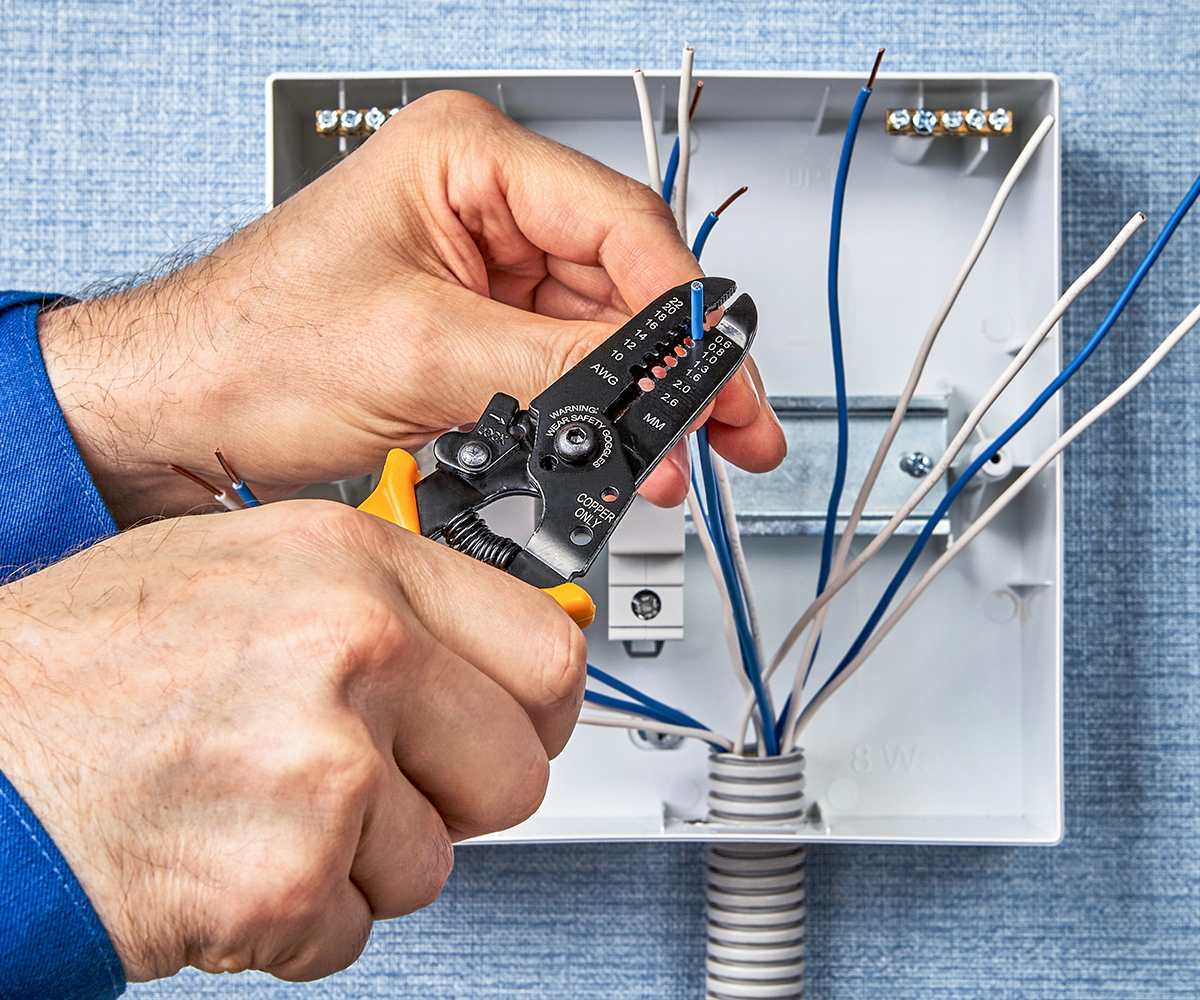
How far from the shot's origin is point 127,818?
11.7 inches

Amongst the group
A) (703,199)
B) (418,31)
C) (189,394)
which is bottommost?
(189,394)

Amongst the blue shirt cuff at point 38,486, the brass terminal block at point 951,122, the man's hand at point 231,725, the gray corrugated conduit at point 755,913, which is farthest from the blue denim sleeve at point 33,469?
the brass terminal block at point 951,122

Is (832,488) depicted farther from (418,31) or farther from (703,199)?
(418,31)

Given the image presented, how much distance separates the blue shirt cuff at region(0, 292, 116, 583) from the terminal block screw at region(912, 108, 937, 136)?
21.6 inches

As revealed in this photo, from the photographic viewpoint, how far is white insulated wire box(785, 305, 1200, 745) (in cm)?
56

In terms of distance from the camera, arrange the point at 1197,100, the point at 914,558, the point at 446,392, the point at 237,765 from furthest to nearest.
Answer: the point at 1197,100 < the point at 914,558 < the point at 446,392 < the point at 237,765

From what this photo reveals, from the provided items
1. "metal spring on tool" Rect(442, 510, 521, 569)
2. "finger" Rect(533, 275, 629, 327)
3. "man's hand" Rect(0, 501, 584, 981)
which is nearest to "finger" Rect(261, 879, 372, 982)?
"man's hand" Rect(0, 501, 584, 981)

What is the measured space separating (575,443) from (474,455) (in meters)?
0.04

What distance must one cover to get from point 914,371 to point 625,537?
0.20 meters

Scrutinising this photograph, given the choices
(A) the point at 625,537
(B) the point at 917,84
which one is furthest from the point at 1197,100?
(A) the point at 625,537

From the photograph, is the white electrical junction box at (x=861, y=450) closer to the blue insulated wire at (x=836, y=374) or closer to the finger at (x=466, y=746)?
the blue insulated wire at (x=836, y=374)

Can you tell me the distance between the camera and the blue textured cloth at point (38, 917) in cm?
29

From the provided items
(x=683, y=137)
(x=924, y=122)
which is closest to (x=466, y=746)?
(x=683, y=137)

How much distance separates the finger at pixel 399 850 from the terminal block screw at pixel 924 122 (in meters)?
0.53
